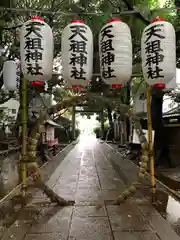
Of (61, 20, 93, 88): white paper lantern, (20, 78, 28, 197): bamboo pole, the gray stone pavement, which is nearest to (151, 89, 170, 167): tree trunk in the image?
the gray stone pavement

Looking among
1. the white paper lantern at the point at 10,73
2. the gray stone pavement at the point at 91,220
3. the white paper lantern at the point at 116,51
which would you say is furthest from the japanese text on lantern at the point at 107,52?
the white paper lantern at the point at 10,73

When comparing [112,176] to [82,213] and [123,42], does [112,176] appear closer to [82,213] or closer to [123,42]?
[82,213]

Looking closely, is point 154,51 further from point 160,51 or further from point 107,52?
point 107,52

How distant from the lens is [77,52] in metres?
5.39

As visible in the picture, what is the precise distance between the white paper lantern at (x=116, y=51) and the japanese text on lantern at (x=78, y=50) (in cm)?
46

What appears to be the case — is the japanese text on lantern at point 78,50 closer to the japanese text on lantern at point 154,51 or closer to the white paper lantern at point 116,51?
the white paper lantern at point 116,51

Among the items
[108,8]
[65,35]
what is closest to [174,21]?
[108,8]

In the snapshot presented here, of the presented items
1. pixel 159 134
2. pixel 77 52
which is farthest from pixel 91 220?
pixel 159 134

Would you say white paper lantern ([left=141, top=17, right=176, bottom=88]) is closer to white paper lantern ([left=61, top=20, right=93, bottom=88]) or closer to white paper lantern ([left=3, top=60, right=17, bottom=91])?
white paper lantern ([left=61, top=20, right=93, bottom=88])

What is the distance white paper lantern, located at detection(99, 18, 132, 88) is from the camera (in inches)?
212

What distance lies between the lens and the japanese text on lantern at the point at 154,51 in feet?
17.4

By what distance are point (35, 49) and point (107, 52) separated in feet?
4.84

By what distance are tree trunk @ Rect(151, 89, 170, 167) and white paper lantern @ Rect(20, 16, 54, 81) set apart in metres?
9.02

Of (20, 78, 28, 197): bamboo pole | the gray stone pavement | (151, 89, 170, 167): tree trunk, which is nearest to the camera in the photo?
the gray stone pavement
